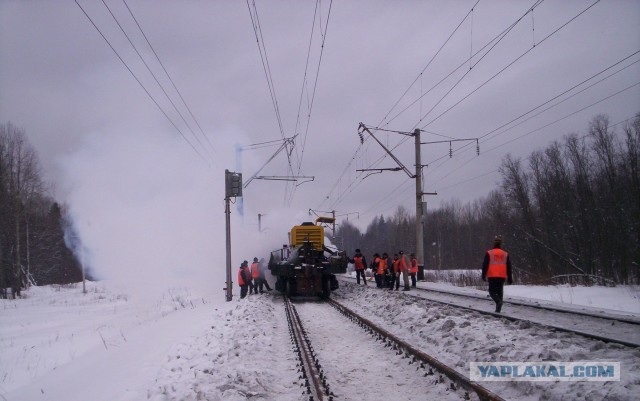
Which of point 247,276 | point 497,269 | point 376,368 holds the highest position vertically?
point 497,269

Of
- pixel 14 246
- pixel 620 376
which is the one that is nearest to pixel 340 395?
pixel 620 376

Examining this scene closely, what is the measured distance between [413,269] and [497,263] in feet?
35.6

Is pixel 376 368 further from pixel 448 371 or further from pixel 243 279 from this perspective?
pixel 243 279

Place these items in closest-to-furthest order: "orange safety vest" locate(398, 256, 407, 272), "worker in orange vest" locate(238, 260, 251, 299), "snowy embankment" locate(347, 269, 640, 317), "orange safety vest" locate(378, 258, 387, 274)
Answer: "snowy embankment" locate(347, 269, 640, 317)
"orange safety vest" locate(398, 256, 407, 272)
"worker in orange vest" locate(238, 260, 251, 299)
"orange safety vest" locate(378, 258, 387, 274)

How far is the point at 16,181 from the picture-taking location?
35750 millimetres

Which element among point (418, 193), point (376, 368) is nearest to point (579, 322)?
point (376, 368)

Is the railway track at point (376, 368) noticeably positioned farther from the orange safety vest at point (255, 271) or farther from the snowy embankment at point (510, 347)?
the orange safety vest at point (255, 271)

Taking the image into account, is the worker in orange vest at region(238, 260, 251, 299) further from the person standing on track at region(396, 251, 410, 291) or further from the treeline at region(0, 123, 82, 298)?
the treeline at region(0, 123, 82, 298)

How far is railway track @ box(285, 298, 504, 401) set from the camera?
18.0ft

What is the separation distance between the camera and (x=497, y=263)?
32.5 ft

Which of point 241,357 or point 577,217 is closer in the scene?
point 241,357

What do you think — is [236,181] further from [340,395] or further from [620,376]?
[620,376]

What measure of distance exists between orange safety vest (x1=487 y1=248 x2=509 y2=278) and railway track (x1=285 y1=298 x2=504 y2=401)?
3.07 meters

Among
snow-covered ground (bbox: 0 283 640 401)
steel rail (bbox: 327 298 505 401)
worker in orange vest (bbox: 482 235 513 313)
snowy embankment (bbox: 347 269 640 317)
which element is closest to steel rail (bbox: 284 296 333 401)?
snow-covered ground (bbox: 0 283 640 401)
